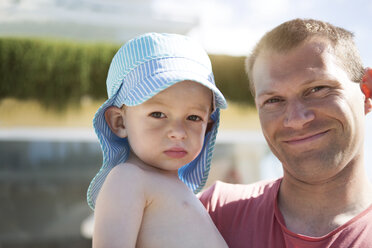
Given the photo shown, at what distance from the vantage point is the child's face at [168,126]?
1.82m

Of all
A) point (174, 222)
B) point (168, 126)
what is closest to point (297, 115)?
point (168, 126)

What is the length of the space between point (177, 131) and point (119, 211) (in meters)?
0.44

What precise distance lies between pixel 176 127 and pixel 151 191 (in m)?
0.30

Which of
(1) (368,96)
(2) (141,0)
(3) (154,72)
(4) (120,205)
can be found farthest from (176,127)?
(2) (141,0)

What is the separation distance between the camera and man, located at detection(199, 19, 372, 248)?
2043 millimetres

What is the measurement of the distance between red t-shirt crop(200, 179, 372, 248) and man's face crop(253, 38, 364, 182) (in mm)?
233

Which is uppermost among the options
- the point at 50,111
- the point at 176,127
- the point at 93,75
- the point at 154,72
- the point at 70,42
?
the point at 154,72

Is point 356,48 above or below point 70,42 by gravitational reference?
above

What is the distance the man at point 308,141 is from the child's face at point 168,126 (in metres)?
0.48

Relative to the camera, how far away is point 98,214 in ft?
5.21

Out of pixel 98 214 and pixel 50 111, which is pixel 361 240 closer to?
pixel 98 214

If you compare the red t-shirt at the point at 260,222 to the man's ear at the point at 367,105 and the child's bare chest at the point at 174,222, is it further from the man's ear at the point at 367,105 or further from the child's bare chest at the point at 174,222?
the man's ear at the point at 367,105

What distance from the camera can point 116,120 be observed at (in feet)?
6.54

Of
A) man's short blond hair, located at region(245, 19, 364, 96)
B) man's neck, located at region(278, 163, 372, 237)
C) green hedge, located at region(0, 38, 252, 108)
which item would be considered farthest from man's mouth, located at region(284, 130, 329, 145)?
green hedge, located at region(0, 38, 252, 108)
